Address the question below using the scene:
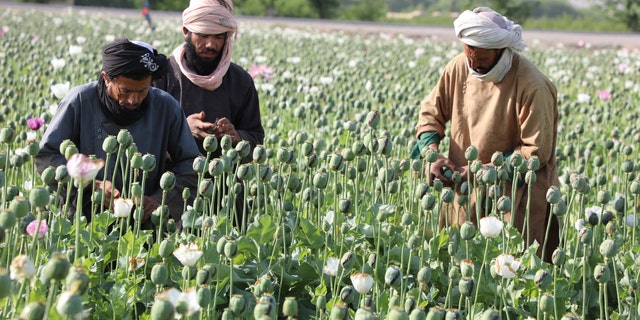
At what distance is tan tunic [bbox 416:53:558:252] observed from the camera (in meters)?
3.80

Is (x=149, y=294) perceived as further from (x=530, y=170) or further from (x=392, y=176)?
(x=530, y=170)

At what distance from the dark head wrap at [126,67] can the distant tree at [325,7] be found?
3506 centimetres

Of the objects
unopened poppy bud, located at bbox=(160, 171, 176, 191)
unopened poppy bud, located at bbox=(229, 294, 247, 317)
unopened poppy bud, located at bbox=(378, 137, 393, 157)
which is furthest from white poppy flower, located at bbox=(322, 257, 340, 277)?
unopened poppy bud, located at bbox=(378, 137, 393, 157)

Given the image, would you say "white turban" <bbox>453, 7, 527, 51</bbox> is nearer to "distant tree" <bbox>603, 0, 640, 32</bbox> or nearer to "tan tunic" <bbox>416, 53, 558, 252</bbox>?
"tan tunic" <bbox>416, 53, 558, 252</bbox>

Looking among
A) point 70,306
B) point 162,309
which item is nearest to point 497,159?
point 162,309

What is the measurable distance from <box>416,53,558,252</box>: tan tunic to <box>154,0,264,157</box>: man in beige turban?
805 mm

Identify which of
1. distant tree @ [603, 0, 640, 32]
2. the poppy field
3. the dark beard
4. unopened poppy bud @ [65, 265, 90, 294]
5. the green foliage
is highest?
the dark beard

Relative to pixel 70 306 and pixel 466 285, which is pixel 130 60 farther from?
pixel 70 306

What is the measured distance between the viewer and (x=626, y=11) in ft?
96.7

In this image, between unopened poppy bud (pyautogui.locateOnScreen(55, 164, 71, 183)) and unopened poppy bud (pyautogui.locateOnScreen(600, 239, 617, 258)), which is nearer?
unopened poppy bud (pyautogui.locateOnScreen(600, 239, 617, 258))

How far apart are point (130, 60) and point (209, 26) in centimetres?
87

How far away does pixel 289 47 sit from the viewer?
13078 mm

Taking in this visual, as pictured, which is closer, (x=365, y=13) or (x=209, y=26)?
(x=209, y=26)

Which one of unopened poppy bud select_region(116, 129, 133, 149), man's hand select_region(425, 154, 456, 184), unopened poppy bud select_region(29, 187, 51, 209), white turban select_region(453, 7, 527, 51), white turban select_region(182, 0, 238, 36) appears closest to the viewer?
unopened poppy bud select_region(29, 187, 51, 209)
